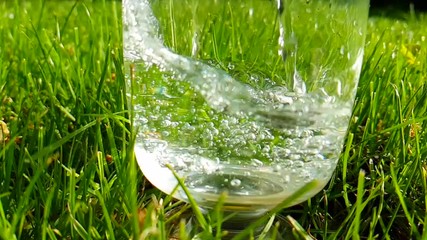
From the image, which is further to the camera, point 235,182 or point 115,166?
point 115,166

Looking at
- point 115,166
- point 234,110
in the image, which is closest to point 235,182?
point 234,110

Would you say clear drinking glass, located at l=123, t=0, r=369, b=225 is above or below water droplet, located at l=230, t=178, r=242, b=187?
above

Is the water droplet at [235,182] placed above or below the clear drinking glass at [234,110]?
below

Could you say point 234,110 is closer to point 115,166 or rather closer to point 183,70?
point 183,70

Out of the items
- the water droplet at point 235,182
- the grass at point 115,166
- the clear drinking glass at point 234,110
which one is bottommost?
the grass at point 115,166

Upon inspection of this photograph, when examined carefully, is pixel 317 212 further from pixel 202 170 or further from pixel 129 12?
pixel 129 12
